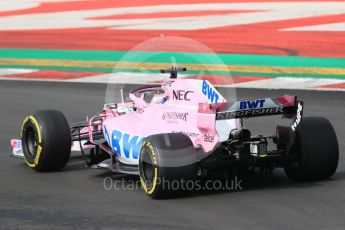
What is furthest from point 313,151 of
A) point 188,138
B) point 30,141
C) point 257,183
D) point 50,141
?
point 30,141

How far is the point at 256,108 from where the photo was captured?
8.12 meters

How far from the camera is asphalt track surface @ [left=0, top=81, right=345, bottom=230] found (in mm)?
7273

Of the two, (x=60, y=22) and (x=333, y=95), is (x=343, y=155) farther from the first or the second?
(x=60, y=22)

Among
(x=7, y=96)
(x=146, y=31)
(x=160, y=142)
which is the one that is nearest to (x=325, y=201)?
(x=160, y=142)

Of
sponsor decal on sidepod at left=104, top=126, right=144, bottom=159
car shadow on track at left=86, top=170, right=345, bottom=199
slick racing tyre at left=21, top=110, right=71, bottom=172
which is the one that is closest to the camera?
car shadow on track at left=86, top=170, right=345, bottom=199

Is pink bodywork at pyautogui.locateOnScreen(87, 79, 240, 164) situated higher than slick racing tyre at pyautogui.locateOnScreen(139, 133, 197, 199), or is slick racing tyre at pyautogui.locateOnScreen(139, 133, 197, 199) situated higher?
pink bodywork at pyautogui.locateOnScreen(87, 79, 240, 164)

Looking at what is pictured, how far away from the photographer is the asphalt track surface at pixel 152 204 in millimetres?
7273

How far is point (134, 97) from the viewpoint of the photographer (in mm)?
9539

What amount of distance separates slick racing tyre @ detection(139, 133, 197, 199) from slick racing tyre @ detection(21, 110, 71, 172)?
1.66 metres

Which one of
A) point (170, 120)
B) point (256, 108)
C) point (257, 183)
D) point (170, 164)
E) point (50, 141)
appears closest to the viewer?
point (170, 164)

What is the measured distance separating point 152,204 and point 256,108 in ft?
4.26

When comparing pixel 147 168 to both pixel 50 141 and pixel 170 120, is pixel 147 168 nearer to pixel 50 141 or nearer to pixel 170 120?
pixel 170 120

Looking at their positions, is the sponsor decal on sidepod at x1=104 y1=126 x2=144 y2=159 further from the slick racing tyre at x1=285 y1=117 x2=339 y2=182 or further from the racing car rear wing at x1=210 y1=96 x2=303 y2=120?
the slick racing tyre at x1=285 y1=117 x2=339 y2=182

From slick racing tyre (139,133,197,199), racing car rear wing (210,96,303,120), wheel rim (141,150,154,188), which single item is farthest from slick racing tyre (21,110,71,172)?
racing car rear wing (210,96,303,120)
